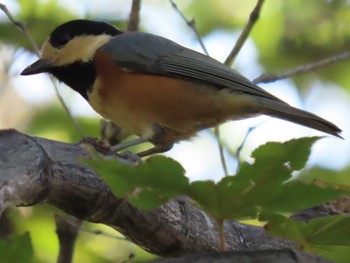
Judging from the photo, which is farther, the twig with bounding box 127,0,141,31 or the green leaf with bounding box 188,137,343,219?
the twig with bounding box 127,0,141,31

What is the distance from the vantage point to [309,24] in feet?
16.6

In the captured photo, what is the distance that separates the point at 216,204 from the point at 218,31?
157 inches

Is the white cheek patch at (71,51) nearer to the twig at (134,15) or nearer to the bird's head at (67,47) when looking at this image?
the bird's head at (67,47)

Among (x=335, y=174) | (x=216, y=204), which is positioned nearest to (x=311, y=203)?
(x=216, y=204)

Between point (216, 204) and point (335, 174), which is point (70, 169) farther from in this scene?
point (335, 174)

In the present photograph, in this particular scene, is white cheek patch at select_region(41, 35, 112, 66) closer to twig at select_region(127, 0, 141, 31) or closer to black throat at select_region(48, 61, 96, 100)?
black throat at select_region(48, 61, 96, 100)

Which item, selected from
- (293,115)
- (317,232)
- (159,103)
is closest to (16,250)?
(317,232)

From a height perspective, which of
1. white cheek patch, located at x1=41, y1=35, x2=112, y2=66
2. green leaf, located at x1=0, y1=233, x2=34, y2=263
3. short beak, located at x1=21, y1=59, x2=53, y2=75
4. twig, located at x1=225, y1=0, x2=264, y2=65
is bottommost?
short beak, located at x1=21, y1=59, x2=53, y2=75

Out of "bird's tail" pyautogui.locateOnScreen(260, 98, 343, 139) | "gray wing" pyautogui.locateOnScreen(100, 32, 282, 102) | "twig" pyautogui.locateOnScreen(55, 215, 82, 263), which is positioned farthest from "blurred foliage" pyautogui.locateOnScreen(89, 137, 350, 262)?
"gray wing" pyautogui.locateOnScreen(100, 32, 282, 102)

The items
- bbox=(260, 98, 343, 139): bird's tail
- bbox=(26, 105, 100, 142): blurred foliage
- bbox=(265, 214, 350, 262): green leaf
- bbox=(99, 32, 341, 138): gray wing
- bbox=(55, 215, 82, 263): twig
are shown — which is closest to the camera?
bbox=(265, 214, 350, 262): green leaf

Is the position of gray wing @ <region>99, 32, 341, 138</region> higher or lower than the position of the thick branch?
higher

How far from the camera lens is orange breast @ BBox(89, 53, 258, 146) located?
293 cm

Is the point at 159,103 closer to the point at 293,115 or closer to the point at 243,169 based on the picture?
the point at 293,115

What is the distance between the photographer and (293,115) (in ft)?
9.73
